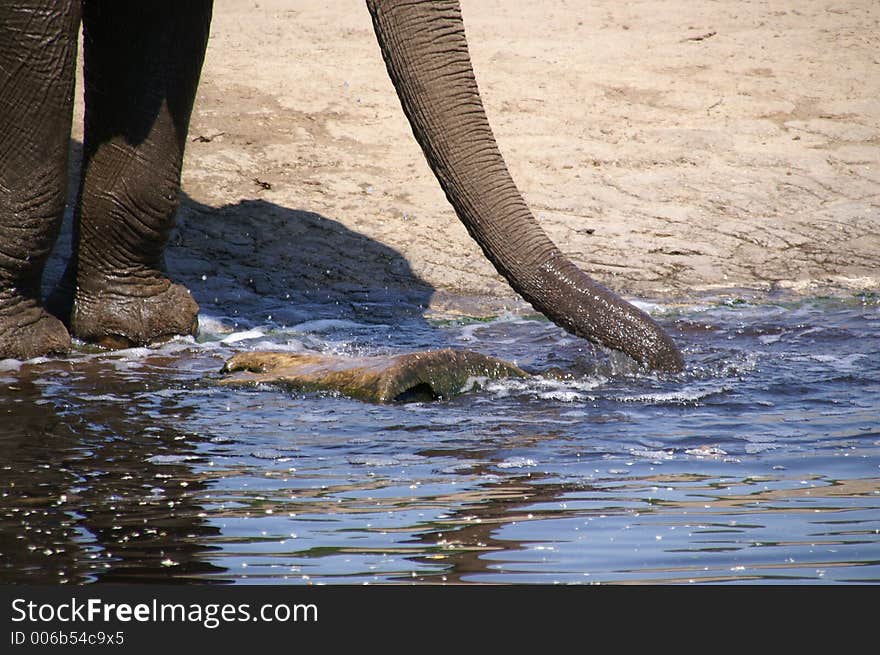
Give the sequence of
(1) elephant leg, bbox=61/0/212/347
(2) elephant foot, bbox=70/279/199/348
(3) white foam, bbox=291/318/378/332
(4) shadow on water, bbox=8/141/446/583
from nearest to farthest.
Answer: (4) shadow on water, bbox=8/141/446/583 < (1) elephant leg, bbox=61/0/212/347 < (2) elephant foot, bbox=70/279/199/348 < (3) white foam, bbox=291/318/378/332

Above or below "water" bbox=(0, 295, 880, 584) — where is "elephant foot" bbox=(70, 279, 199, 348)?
above

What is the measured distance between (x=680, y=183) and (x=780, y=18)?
3988 mm

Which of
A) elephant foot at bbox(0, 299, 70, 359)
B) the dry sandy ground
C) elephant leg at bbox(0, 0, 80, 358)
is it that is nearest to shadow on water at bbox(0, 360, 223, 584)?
elephant foot at bbox(0, 299, 70, 359)

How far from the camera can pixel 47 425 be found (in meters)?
4.91

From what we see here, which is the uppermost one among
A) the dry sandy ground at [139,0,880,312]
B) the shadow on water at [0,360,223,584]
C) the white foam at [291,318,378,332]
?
the dry sandy ground at [139,0,880,312]

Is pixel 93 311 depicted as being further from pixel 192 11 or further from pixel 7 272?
pixel 192 11

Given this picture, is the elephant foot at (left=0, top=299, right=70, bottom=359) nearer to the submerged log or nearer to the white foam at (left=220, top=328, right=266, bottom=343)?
the white foam at (left=220, top=328, right=266, bottom=343)

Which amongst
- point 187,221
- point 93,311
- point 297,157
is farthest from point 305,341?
point 297,157

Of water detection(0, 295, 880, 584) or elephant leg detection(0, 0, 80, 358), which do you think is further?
elephant leg detection(0, 0, 80, 358)

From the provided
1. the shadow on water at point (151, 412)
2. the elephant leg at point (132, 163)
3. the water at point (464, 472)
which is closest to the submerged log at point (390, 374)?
the water at point (464, 472)

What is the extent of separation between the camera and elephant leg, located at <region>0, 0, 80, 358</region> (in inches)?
220

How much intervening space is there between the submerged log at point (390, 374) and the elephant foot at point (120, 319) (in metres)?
1.00

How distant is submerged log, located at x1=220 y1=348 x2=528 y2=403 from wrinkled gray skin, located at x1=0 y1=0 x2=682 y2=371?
1.13ft

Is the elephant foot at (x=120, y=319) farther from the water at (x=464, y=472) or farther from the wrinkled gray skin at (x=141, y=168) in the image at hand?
the water at (x=464, y=472)
